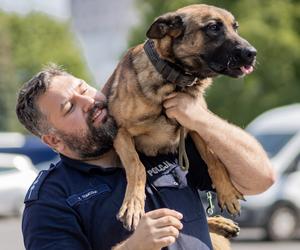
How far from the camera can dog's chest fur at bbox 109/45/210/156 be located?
13.8 ft

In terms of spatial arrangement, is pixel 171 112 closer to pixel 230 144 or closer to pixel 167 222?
pixel 230 144

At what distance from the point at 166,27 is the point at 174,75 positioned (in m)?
0.23

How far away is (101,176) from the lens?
390 cm

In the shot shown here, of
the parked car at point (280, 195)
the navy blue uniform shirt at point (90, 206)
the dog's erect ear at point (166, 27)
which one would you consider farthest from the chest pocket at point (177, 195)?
the parked car at point (280, 195)

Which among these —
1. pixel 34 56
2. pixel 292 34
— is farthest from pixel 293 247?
pixel 34 56

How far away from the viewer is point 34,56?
61.5 metres

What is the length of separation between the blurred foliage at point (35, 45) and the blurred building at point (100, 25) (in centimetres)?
3135

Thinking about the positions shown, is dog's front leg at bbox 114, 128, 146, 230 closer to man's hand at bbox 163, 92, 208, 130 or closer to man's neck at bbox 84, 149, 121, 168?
man's neck at bbox 84, 149, 121, 168

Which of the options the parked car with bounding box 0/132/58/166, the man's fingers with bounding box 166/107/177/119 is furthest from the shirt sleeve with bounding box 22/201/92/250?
the parked car with bounding box 0/132/58/166

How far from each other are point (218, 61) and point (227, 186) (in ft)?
1.84

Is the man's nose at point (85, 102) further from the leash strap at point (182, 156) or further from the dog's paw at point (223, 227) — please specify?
the dog's paw at point (223, 227)

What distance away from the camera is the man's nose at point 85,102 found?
4033mm

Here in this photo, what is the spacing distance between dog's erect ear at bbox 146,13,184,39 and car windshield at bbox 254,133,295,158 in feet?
38.3

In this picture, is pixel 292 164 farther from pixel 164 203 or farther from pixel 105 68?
pixel 105 68
